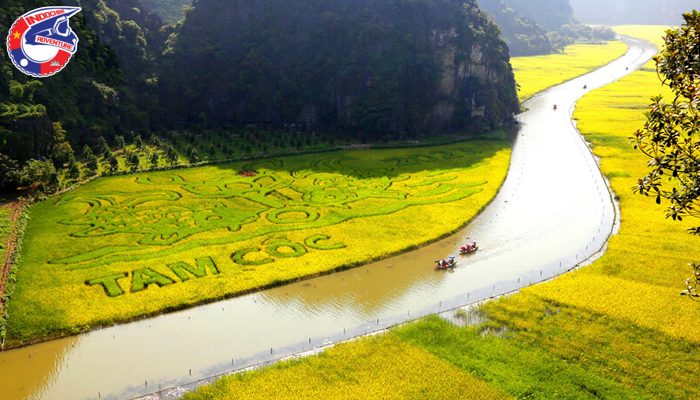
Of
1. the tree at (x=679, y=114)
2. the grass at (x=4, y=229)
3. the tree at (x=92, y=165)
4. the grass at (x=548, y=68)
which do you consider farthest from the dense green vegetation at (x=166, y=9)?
the tree at (x=679, y=114)

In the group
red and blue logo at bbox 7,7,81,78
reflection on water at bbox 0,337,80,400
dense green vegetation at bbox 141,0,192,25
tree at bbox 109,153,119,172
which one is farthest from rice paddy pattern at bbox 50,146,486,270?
dense green vegetation at bbox 141,0,192,25

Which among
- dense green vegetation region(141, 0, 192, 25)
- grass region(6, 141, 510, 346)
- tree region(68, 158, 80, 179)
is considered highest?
dense green vegetation region(141, 0, 192, 25)

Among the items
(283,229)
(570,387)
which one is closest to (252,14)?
(283,229)

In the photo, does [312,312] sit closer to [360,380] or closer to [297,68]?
[360,380]

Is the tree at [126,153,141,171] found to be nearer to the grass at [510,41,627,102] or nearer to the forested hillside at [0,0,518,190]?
the forested hillside at [0,0,518,190]

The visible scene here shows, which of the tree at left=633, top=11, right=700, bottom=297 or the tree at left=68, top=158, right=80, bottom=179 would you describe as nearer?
the tree at left=633, top=11, right=700, bottom=297

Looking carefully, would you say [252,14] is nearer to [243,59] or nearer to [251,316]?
[243,59]

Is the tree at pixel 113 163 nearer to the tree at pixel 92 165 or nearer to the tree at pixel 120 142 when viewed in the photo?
the tree at pixel 92 165

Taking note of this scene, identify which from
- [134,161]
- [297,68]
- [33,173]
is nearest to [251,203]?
[134,161]
